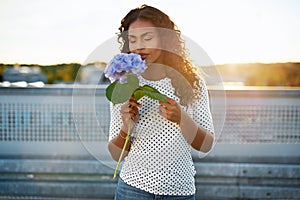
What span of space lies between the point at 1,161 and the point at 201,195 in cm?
175

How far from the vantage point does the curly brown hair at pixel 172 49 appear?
200 cm

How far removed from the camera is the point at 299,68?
49.3ft

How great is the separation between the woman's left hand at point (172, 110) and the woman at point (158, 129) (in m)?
0.06

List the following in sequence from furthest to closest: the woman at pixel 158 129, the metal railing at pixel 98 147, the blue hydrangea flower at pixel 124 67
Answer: the metal railing at pixel 98 147 < the woman at pixel 158 129 < the blue hydrangea flower at pixel 124 67

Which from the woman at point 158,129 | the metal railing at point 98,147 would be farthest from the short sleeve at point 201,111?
the metal railing at point 98,147

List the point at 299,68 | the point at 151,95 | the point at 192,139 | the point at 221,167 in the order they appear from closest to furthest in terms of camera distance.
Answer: the point at 151,95 → the point at 192,139 → the point at 221,167 → the point at 299,68

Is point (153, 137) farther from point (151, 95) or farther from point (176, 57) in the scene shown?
point (176, 57)

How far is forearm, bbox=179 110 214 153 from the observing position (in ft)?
6.21

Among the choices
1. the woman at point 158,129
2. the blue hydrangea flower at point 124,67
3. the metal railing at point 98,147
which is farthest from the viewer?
the metal railing at point 98,147

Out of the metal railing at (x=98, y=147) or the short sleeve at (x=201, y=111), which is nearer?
the short sleeve at (x=201, y=111)

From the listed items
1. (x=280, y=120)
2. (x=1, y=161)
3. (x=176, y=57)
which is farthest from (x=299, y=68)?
(x=176, y=57)

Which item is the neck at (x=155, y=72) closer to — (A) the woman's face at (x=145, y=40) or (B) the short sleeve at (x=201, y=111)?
(A) the woman's face at (x=145, y=40)

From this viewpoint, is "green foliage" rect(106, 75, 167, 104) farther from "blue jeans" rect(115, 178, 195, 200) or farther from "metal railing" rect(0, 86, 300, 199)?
"metal railing" rect(0, 86, 300, 199)

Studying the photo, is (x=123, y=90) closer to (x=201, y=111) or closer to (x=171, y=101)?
(x=171, y=101)
